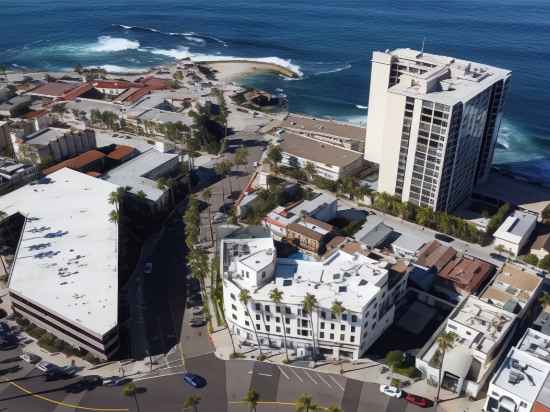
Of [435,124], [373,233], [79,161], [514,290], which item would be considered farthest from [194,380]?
[79,161]

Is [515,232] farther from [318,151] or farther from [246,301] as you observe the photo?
[246,301]

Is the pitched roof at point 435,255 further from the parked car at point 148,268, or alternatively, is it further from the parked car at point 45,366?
the parked car at point 45,366

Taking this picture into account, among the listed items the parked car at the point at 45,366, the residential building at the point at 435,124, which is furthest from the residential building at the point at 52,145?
the residential building at the point at 435,124

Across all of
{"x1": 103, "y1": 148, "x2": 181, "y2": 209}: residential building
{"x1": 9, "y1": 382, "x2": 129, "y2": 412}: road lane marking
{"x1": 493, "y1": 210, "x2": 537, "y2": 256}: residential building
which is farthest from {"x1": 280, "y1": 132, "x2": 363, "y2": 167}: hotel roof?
{"x1": 9, "y1": 382, "x2": 129, "y2": 412}: road lane marking

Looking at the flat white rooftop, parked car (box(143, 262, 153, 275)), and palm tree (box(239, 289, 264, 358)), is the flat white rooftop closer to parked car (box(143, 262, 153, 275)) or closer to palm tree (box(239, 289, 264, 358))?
parked car (box(143, 262, 153, 275))

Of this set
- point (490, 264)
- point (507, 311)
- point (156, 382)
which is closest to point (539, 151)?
point (490, 264)

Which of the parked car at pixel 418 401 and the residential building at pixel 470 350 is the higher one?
the residential building at pixel 470 350
